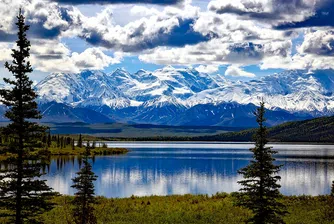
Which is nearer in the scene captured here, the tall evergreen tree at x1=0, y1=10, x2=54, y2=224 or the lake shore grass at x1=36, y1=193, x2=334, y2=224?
the tall evergreen tree at x1=0, y1=10, x2=54, y2=224

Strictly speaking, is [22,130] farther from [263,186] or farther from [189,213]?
[189,213]

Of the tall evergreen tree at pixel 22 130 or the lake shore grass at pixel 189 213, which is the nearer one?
the tall evergreen tree at pixel 22 130

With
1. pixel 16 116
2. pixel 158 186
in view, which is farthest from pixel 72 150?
pixel 16 116

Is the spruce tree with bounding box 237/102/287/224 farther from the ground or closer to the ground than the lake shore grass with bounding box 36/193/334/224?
farther from the ground

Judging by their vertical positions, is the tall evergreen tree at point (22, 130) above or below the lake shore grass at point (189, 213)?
above

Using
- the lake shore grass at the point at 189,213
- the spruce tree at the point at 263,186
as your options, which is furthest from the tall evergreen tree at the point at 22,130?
the spruce tree at the point at 263,186

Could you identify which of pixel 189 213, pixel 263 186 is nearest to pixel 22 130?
pixel 263 186

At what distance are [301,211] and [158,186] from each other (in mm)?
49565

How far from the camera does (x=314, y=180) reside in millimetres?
98125

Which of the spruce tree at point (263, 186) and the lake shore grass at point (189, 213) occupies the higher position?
the spruce tree at point (263, 186)

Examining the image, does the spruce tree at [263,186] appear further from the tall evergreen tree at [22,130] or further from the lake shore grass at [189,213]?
the tall evergreen tree at [22,130]

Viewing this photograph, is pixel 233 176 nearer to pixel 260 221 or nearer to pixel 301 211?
pixel 301 211

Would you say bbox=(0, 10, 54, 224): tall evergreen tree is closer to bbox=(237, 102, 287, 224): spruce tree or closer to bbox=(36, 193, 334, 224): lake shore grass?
bbox=(36, 193, 334, 224): lake shore grass

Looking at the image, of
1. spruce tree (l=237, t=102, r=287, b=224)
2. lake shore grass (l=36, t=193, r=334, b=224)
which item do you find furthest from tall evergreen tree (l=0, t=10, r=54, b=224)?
spruce tree (l=237, t=102, r=287, b=224)
